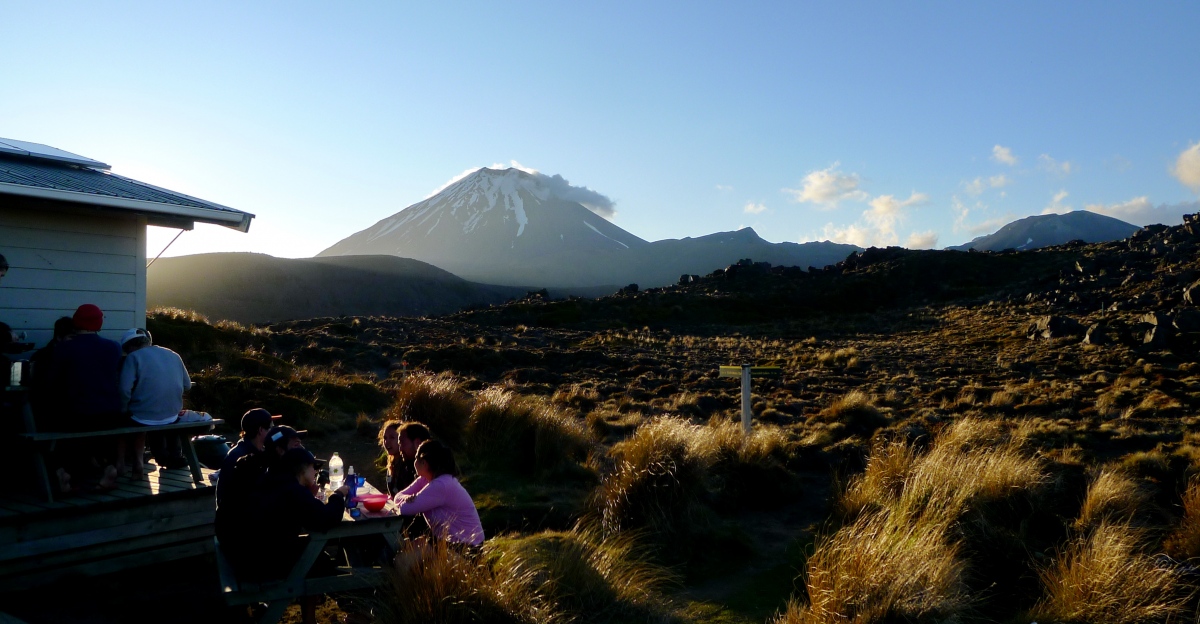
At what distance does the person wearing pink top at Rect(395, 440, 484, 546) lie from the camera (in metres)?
5.03

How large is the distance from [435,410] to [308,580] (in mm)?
5944

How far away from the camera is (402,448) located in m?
5.86

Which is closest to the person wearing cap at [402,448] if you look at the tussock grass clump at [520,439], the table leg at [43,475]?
the table leg at [43,475]

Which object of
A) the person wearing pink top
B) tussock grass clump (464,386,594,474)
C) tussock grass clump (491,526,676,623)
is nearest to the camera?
tussock grass clump (491,526,676,623)

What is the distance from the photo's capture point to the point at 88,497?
5.26m

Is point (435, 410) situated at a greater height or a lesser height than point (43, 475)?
lesser

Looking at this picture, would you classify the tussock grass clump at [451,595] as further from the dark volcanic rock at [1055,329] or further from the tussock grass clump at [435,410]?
the dark volcanic rock at [1055,329]

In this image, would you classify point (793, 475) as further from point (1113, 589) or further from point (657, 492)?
point (1113, 589)

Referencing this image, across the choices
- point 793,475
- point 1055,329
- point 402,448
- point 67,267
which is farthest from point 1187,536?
point 1055,329

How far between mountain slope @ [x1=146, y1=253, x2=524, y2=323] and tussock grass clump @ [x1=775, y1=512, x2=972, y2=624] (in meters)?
70.8

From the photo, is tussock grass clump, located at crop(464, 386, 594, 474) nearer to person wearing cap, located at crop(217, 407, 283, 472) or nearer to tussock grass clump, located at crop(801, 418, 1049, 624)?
tussock grass clump, located at crop(801, 418, 1049, 624)

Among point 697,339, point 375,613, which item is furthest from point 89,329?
point 697,339

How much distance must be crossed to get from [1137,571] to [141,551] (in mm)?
6297

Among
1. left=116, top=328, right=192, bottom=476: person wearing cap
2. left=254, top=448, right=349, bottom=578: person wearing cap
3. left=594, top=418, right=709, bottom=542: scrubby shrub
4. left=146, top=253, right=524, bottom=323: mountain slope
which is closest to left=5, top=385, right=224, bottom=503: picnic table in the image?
left=116, top=328, right=192, bottom=476: person wearing cap
